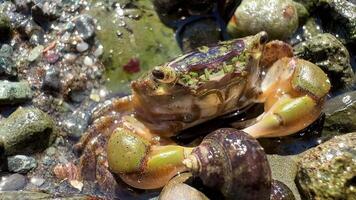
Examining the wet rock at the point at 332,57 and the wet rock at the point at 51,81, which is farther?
the wet rock at the point at 51,81

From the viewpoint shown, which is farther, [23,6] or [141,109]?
[23,6]

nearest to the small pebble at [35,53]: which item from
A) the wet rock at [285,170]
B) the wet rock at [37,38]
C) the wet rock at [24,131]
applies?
the wet rock at [37,38]

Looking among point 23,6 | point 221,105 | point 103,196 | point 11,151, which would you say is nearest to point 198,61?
point 221,105

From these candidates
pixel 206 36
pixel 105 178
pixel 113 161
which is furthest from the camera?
pixel 206 36

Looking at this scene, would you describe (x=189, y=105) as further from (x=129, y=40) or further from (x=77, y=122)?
(x=129, y=40)

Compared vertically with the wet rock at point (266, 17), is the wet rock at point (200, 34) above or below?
below

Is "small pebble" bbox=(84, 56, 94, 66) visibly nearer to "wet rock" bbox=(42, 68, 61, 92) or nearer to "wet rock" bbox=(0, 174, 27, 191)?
"wet rock" bbox=(42, 68, 61, 92)

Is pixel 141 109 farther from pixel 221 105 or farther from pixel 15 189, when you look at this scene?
pixel 15 189

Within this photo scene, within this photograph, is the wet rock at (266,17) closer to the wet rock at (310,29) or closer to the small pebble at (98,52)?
the wet rock at (310,29)
